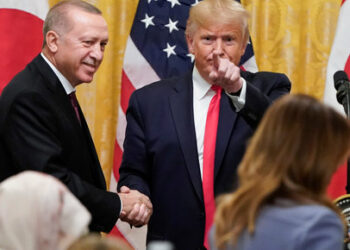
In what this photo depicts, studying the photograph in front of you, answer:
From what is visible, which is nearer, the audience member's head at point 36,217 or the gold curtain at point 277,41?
the audience member's head at point 36,217

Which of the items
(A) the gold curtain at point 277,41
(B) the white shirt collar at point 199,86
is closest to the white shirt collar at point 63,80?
(B) the white shirt collar at point 199,86

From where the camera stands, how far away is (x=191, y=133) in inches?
144

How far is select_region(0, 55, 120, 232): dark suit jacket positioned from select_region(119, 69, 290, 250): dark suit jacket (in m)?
0.23

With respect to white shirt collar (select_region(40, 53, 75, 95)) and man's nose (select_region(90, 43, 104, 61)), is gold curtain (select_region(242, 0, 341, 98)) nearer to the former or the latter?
man's nose (select_region(90, 43, 104, 61))

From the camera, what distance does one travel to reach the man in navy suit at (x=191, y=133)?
11.8 feet

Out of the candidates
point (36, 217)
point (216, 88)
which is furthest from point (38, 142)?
point (36, 217)

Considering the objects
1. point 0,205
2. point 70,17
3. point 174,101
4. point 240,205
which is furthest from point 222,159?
point 0,205

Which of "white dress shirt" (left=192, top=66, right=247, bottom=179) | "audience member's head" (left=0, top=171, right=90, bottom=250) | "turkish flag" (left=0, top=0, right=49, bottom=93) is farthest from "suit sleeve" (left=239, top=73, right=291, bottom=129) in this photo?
"turkish flag" (left=0, top=0, right=49, bottom=93)

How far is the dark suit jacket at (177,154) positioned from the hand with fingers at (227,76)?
7.4 inches

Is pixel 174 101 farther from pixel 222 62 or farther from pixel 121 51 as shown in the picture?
pixel 121 51

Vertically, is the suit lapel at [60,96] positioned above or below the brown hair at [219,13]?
below

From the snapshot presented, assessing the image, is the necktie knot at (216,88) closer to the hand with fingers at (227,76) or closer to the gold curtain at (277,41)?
the hand with fingers at (227,76)

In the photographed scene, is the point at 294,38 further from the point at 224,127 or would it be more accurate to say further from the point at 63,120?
the point at 63,120

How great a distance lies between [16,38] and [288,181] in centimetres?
290
